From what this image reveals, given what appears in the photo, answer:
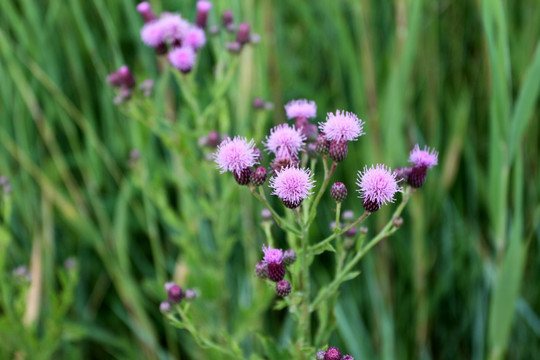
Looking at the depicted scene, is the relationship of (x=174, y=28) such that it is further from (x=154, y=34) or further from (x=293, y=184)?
(x=293, y=184)

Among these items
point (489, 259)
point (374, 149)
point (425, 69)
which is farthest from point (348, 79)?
point (489, 259)

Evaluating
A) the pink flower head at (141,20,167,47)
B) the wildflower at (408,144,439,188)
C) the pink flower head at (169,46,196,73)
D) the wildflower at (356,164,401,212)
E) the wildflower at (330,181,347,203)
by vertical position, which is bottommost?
the wildflower at (356,164,401,212)

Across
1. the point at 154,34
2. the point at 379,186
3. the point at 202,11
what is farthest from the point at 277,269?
the point at 202,11

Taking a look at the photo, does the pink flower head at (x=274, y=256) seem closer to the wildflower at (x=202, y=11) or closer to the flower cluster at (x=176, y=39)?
the flower cluster at (x=176, y=39)

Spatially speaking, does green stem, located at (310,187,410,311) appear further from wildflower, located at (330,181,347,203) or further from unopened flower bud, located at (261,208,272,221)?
unopened flower bud, located at (261,208,272,221)

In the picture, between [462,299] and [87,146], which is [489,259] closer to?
[462,299]

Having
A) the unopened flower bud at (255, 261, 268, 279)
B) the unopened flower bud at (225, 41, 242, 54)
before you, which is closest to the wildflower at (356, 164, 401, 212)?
the unopened flower bud at (255, 261, 268, 279)

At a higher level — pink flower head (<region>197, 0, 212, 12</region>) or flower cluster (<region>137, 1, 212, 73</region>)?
pink flower head (<region>197, 0, 212, 12</region>)
